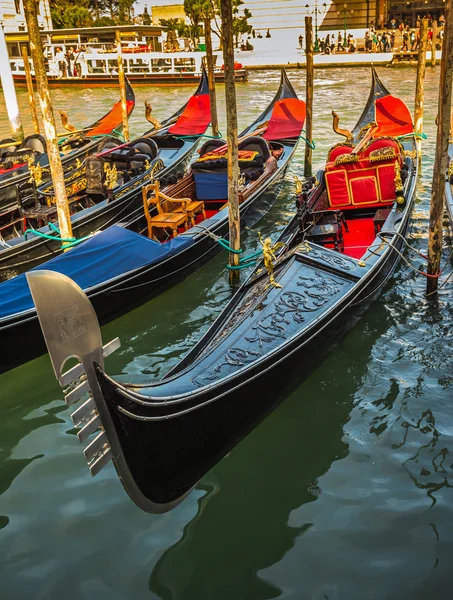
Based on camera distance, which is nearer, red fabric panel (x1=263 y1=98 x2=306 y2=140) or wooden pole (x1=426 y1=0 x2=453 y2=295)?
wooden pole (x1=426 y1=0 x2=453 y2=295)

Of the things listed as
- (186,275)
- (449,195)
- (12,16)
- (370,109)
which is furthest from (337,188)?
(12,16)

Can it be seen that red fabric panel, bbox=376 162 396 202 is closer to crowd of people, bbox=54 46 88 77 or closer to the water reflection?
the water reflection

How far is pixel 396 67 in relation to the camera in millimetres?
19625

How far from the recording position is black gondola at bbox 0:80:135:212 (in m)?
6.73

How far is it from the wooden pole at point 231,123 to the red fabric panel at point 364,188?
4.05 ft

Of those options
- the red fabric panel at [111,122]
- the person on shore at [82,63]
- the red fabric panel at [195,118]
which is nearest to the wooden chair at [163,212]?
the red fabric panel at [195,118]

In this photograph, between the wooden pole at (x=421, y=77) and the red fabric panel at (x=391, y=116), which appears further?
the red fabric panel at (x=391, y=116)

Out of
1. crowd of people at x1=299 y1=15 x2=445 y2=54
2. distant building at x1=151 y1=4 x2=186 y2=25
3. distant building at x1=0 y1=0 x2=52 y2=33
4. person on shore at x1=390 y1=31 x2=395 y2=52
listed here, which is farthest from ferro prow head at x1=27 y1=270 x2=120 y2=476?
distant building at x1=151 y1=4 x2=186 y2=25

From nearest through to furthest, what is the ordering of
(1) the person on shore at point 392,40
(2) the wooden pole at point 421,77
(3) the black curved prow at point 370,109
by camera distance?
(2) the wooden pole at point 421,77
(3) the black curved prow at point 370,109
(1) the person on shore at point 392,40

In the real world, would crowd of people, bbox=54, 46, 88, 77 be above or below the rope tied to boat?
above

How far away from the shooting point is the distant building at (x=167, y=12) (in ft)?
92.7

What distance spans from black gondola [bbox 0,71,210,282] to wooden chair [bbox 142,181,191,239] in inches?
16.2

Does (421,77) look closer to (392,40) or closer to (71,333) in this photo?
(71,333)

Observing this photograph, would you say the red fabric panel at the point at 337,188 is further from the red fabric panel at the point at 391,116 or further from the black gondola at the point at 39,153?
the black gondola at the point at 39,153
